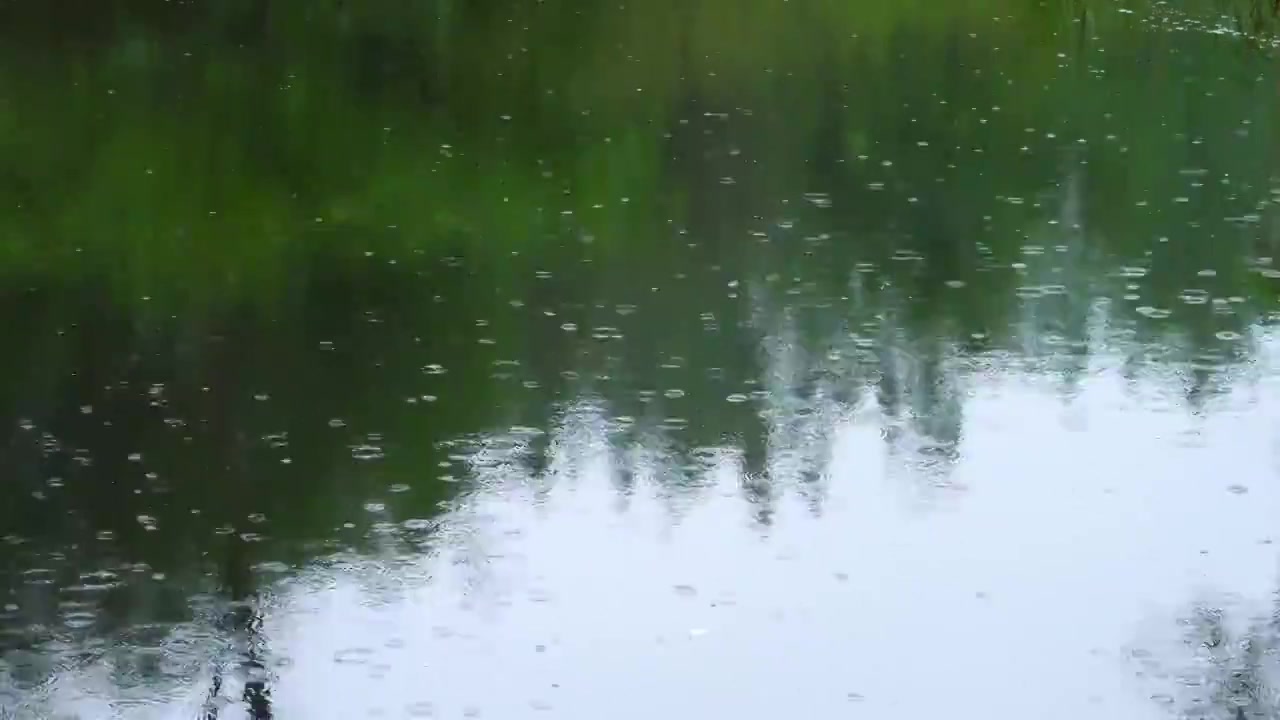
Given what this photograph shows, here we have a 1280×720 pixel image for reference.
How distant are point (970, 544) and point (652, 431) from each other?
1.84 m

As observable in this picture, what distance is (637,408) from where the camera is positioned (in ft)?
27.8

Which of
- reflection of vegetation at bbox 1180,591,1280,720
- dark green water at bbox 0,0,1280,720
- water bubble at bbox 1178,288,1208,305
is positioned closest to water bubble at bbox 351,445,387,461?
dark green water at bbox 0,0,1280,720

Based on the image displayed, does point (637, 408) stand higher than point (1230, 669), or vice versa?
point (637, 408)

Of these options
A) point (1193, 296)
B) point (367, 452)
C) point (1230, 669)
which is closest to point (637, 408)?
point (367, 452)

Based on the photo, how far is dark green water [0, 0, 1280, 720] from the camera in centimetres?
612

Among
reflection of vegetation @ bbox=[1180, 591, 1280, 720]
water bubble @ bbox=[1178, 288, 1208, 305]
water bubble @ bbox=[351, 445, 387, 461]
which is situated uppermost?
water bubble @ bbox=[1178, 288, 1208, 305]

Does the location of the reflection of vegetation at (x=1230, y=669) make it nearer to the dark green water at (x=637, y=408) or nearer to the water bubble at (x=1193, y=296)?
the dark green water at (x=637, y=408)

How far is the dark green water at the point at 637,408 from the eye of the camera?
6.12 m

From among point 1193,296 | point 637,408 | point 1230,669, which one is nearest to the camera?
point 1230,669

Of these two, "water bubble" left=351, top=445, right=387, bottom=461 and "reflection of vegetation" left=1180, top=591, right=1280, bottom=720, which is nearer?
"reflection of vegetation" left=1180, top=591, right=1280, bottom=720

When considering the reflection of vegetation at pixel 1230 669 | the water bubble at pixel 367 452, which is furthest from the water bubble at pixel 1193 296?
the water bubble at pixel 367 452

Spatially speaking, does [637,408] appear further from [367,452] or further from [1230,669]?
[1230,669]

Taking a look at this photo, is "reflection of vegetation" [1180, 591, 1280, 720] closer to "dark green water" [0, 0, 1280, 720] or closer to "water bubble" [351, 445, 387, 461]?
"dark green water" [0, 0, 1280, 720]

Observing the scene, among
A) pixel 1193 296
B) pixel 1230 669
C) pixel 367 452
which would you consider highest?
pixel 1193 296
